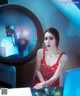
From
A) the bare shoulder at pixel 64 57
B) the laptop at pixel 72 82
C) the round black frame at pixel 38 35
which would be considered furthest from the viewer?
the bare shoulder at pixel 64 57

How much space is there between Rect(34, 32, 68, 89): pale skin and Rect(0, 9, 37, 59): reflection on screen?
0.12 metres

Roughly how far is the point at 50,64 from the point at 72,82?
48 cm

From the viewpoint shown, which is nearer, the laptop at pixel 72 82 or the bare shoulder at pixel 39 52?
the laptop at pixel 72 82

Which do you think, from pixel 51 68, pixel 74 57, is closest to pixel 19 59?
pixel 51 68

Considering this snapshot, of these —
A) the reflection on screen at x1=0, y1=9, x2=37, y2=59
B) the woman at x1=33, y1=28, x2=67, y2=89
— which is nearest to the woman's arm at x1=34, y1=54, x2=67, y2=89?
the woman at x1=33, y1=28, x2=67, y2=89

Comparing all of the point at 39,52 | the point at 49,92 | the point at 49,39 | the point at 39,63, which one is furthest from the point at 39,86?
the point at 49,39

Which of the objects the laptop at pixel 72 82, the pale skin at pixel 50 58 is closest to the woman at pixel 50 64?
the pale skin at pixel 50 58

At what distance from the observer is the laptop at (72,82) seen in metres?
1.85

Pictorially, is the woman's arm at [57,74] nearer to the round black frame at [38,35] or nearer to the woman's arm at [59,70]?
the woman's arm at [59,70]

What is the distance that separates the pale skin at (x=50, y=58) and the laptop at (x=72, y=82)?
0.39 metres

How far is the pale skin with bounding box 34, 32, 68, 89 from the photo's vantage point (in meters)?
2.27

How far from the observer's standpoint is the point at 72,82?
1.88 metres

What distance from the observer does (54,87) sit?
7.71 ft

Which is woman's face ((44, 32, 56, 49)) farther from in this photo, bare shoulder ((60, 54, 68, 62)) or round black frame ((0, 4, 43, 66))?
bare shoulder ((60, 54, 68, 62))
